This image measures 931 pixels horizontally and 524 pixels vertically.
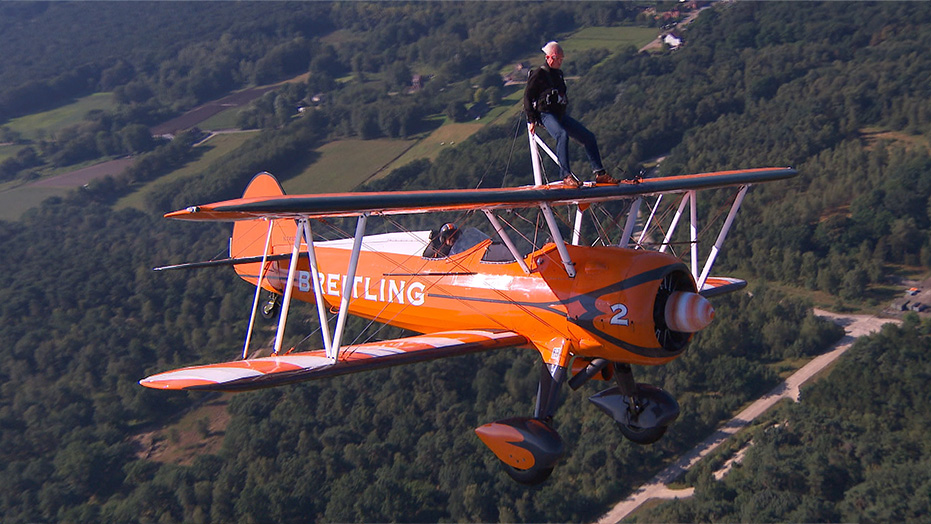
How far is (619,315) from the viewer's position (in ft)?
42.8

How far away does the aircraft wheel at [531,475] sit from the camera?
13.2 meters

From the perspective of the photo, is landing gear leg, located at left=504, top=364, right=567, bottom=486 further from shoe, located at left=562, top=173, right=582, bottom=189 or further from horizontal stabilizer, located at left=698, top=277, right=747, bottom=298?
horizontal stabilizer, located at left=698, top=277, right=747, bottom=298

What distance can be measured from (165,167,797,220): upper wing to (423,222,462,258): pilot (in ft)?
9.45

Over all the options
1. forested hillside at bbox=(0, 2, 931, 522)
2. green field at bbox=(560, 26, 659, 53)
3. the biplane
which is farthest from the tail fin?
green field at bbox=(560, 26, 659, 53)

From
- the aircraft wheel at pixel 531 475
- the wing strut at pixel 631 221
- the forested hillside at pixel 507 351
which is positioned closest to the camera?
the aircraft wheel at pixel 531 475

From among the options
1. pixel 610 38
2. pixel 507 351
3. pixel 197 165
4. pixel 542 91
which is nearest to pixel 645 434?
pixel 542 91

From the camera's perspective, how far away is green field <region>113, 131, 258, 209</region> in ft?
297

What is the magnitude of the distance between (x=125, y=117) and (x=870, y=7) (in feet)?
351

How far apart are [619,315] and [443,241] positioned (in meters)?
4.26

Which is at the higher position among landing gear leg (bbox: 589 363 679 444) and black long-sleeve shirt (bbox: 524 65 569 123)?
black long-sleeve shirt (bbox: 524 65 569 123)

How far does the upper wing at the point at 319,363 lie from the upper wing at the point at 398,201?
232cm

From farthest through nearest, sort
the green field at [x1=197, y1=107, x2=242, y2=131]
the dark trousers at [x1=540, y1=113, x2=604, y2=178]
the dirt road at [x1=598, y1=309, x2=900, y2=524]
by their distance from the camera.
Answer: the green field at [x1=197, y1=107, x2=242, y2=131] → the dirt road at [x1=598, y1=309, x2=900, y2=524] → the dark trousers at [x1=540, y1=113, x2=604, y2=178]

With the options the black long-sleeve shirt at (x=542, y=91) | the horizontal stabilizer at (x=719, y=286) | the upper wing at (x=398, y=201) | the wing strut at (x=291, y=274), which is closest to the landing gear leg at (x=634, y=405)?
the horizontal stabilizer at (x=719, y=286)

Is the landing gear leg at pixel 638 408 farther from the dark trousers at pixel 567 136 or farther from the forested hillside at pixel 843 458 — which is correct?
the forested hillside at pixel 843 458
